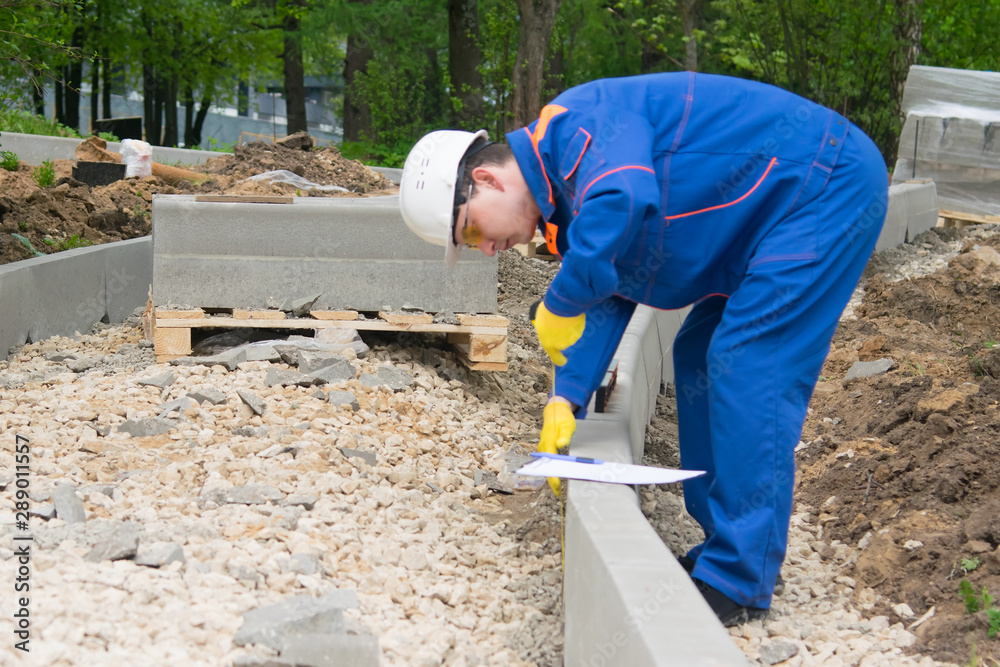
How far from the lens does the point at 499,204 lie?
3.04m

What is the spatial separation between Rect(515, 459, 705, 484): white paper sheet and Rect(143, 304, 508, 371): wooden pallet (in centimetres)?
250

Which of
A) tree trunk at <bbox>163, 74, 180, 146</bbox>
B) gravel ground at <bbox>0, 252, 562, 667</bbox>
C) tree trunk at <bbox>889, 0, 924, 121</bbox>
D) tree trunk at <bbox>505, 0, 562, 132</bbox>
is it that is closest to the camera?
gravel ground at <bbox>0, 252, 562, 667</bbox>

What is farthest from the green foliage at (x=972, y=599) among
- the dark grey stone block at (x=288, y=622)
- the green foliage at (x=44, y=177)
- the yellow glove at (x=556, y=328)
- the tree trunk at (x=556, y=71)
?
the tree trunk at (x=556, y=71)

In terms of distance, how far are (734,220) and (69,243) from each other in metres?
6.43

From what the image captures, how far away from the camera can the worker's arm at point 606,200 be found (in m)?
2.67

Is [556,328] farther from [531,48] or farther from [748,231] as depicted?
[531,48]

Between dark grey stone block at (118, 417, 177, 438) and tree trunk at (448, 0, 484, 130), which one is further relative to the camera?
tree trunk at (448, 0, 484, 130)

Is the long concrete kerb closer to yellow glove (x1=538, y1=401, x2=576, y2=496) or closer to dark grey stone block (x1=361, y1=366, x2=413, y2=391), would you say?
yellow glove (x1=538, y1=401, x2=576, y2=496)

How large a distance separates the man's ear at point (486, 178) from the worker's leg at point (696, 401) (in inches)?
40.8

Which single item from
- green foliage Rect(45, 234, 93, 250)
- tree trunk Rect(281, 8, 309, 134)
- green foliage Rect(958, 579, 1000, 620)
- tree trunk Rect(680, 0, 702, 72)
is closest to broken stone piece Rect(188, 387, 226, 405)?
green foliage Rect(958, 579, 1000, 620)

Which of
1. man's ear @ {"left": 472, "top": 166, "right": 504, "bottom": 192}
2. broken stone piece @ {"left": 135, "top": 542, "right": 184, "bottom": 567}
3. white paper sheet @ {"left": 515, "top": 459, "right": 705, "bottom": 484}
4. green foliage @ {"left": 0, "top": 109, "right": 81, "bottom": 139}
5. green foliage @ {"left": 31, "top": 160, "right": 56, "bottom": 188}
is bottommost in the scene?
broken stone piece @ {"left": 135, "top": 542, "right": 184, "bottom": 567}

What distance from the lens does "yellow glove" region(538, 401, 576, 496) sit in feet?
10.9

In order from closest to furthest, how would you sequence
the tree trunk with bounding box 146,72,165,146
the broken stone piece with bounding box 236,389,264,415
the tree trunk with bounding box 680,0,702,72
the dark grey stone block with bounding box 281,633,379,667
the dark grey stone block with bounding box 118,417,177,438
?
the dark grey stone block with bounding box 281,633,379,667
the dark grey stone block with bounding box 118,417,177,438
the broken stone piece with bounding box 236,389,264,415
the tree trunk with bounding box 680,0,702,72
the tree trunk with bounding box 146,72,165,146

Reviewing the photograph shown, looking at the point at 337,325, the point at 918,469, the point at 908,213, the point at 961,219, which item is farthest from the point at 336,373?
the point at 961,219
